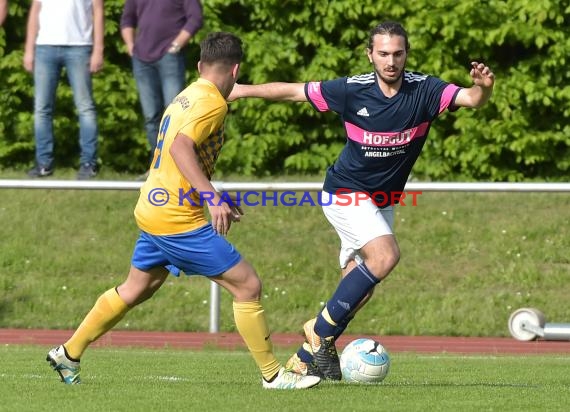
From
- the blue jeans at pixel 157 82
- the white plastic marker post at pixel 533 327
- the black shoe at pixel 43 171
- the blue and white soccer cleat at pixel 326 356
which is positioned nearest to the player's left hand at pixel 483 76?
the blue and white soccer cleat at pixel 326 356

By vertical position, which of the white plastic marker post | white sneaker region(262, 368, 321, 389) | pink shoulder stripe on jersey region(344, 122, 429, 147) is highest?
pink shoulder stripe on jersey region(344, 122, 429, 147)

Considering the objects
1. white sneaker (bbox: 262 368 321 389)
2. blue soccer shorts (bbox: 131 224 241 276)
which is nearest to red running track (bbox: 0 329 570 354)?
white sneaker (bbox: 262 368 321 389)

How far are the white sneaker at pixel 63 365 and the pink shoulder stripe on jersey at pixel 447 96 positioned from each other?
9.37ft

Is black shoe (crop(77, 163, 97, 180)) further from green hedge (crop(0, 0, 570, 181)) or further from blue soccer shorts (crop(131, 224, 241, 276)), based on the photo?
blue soccer shorts (crop(131, 224, 241, 276))

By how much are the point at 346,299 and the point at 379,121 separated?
118 centimetres

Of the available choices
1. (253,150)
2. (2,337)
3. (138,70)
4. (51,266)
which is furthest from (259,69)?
(2,337)

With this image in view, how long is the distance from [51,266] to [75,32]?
94.2 inches

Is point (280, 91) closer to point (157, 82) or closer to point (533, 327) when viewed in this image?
point (533, 327)

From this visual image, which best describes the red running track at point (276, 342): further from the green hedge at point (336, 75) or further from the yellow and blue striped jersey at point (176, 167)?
the yellow and blue striped jersey at point (176, 167)

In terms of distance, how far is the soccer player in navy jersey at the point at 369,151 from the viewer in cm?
827

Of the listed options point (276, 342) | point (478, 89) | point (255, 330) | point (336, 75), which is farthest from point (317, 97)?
point (336, 75)

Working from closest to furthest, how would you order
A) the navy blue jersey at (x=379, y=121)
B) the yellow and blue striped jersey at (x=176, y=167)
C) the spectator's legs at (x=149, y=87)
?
the yellow and blue striped jersey at (x=176, y=167) < the navy blue jersey at (x=379, y=121) < the spectator's legs at (x=149, y=87)

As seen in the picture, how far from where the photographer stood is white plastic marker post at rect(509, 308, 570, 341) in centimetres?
1145

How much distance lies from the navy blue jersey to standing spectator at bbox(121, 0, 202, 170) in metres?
4.46
